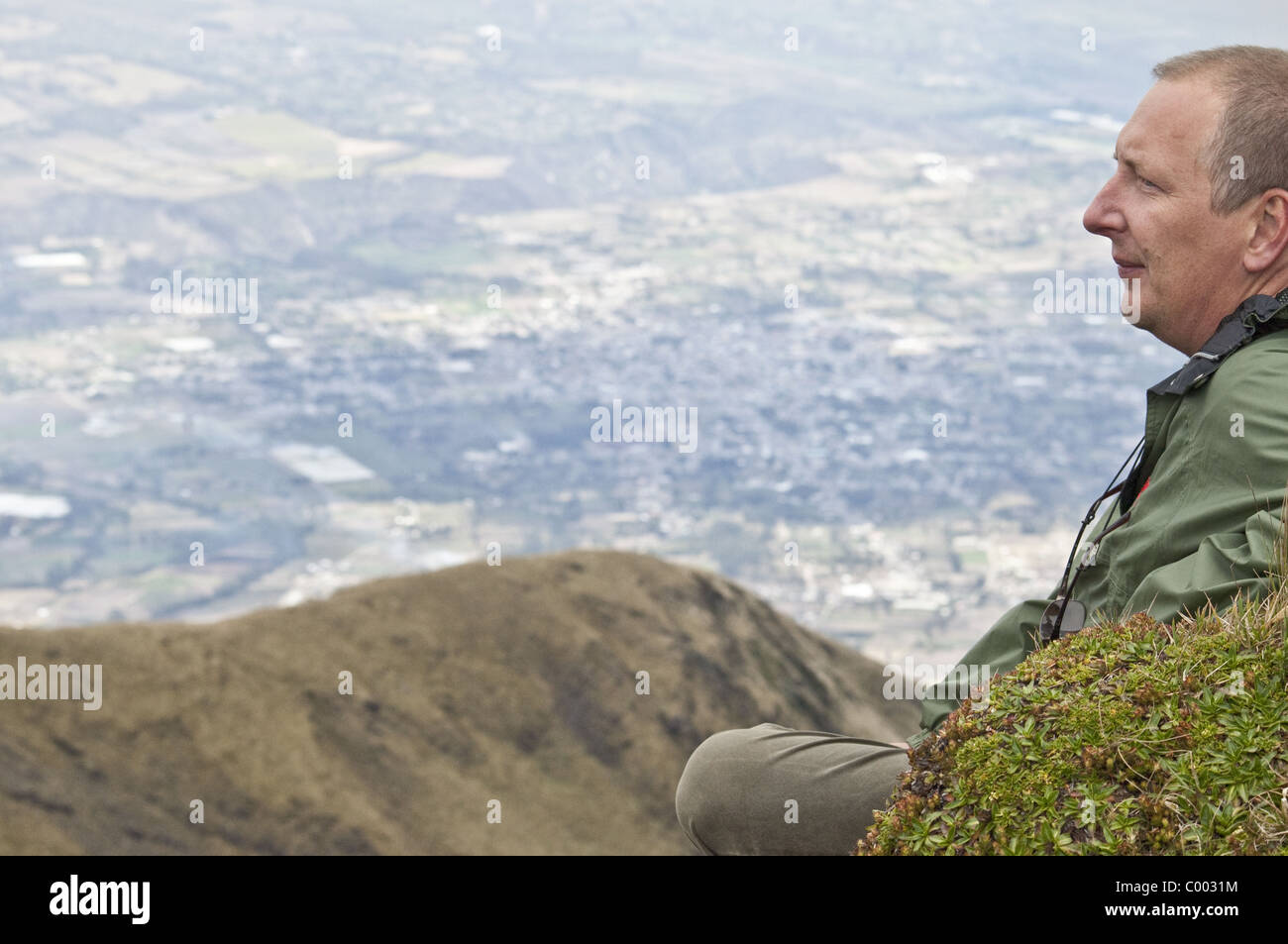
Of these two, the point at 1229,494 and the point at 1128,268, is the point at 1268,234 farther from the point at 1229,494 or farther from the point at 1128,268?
the point at 1229,494

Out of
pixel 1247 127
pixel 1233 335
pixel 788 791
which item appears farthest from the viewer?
pixel 788 791

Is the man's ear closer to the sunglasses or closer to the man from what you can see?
the man

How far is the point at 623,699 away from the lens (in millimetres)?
13633

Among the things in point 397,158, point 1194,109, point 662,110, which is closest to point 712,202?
point 662,110

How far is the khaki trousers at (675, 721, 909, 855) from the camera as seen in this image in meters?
3.13

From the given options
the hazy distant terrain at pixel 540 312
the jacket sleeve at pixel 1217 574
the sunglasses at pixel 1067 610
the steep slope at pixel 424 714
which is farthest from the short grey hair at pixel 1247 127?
the hazy distant terrain at pixel 540 312

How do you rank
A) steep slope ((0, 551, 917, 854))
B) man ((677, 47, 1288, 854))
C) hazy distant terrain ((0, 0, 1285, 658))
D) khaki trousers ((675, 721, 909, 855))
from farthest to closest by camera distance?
hazy distant terrain ((0, 0, 1285, 658)), steep slope ((0, 551, 917, 854)), khaki trousers ((675, 721, 909, 855)), man ((677, 47, 1288, 854))

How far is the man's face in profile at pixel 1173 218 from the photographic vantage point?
309 centimetres

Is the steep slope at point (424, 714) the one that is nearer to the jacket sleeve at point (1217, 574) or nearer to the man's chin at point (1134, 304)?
the man's chin at point (1134, 304)

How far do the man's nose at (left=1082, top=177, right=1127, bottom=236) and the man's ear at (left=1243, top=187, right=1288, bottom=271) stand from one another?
A: 0.29m

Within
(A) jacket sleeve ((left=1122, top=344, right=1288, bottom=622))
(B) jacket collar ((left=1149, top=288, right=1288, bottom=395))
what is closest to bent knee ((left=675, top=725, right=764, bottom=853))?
(A) jacket sleeve ((left=1122, top=344, right=1288, bottom=622))

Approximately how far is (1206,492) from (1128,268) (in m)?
0.80

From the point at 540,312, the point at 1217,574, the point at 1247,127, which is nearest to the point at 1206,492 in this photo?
the point at 1217,574

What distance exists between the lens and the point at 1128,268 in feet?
10.7
